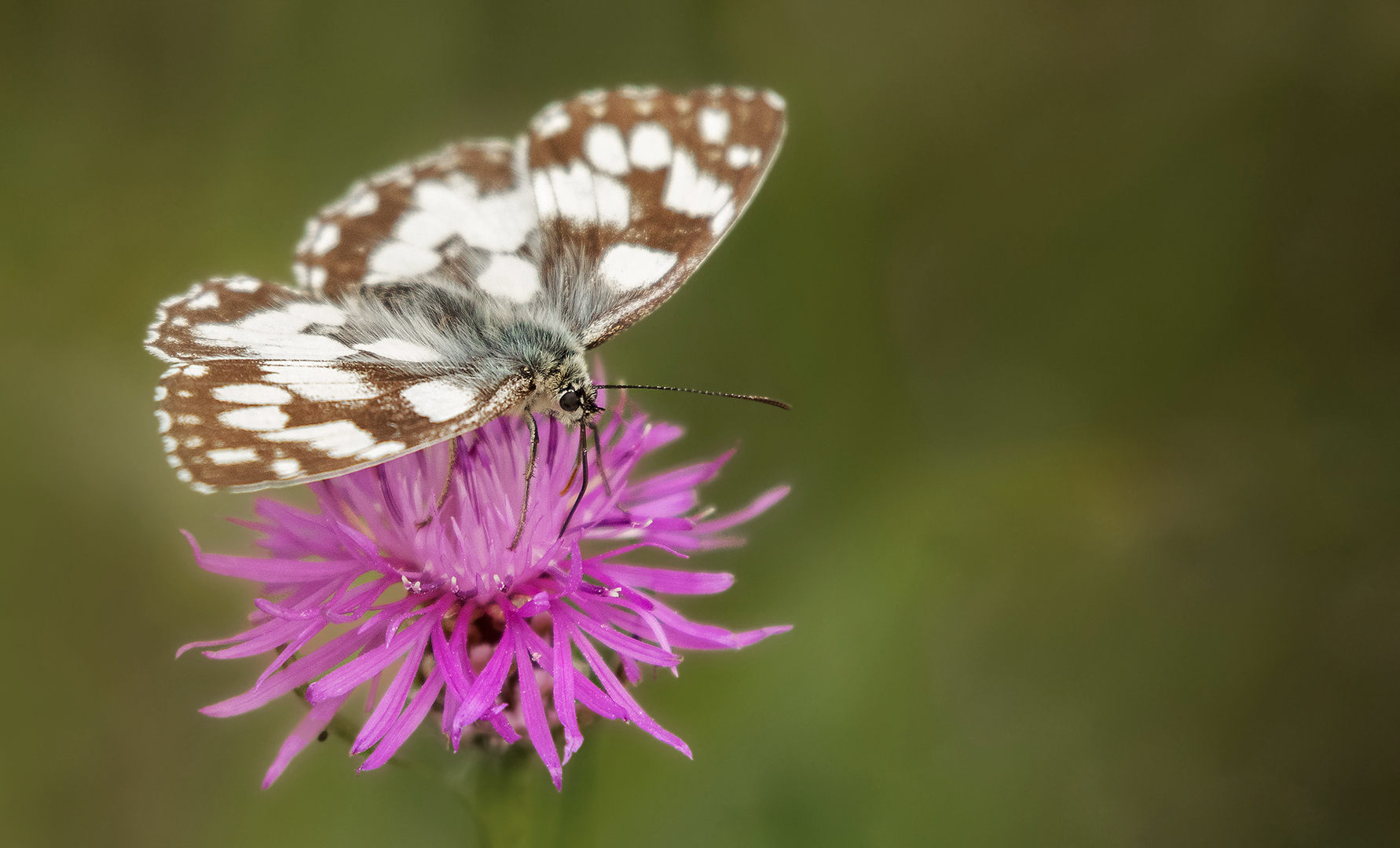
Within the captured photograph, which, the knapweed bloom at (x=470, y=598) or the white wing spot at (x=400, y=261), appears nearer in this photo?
the knapweed bloom at (x=470, y=598)

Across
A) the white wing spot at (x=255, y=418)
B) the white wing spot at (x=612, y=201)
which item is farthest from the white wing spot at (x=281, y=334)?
the white wing spot at (x=612, y=201)

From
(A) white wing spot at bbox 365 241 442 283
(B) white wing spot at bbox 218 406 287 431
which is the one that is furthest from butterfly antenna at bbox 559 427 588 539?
(A) white wing spot at bbox 365 241 442 283

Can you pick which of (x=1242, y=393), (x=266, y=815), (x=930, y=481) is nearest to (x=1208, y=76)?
(x=1242, y=393)

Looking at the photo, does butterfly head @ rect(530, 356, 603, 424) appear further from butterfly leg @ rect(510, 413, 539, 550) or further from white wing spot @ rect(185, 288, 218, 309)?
white wing spot @ rect(185, 288, 218, 309)

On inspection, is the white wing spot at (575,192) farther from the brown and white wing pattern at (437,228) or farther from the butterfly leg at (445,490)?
the butterfly leg at (445,490)

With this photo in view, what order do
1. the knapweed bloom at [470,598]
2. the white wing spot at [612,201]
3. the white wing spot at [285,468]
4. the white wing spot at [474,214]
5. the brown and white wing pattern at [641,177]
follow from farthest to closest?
1. the white wing spot at [474,214]
2. the white wing spot at [612,201]
3. the brown and white wing pattern at [641,177]
4. the knapweed bloom at [470,598]
5. the white wing spot at [285,468]

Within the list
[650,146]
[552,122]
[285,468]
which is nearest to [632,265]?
[650,146]
